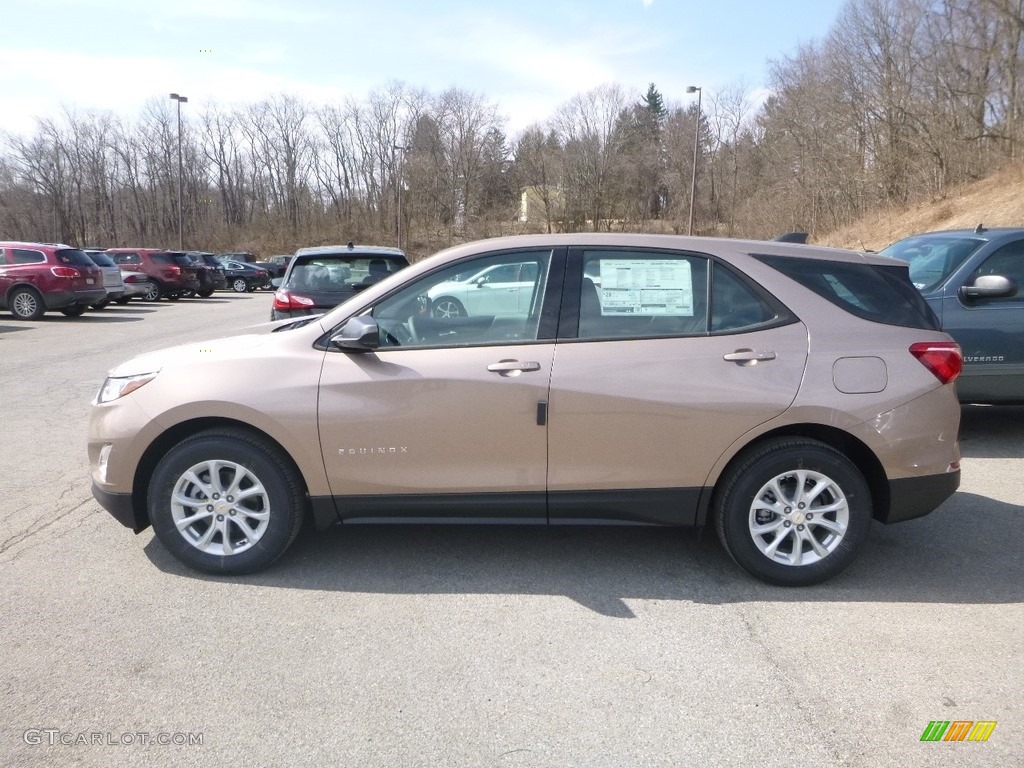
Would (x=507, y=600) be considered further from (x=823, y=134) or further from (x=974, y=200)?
(x=823, y=134)

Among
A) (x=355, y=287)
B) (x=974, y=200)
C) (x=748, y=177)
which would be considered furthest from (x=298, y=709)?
(x=748, y=177)

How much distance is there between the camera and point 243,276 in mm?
37375

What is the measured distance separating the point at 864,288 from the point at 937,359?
0.50 meters

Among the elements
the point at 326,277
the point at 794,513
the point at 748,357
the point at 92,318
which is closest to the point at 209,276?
the point at 92,318

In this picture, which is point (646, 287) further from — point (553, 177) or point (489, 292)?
point (553, 177)

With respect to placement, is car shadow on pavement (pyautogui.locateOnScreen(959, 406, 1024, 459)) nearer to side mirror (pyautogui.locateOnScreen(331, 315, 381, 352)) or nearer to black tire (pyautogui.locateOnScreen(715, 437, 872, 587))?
black tire (pyautogui.locateOnScreen(715, 437, 872, 587))

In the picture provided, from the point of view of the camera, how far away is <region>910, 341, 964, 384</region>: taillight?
13.4ft

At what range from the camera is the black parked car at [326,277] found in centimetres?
→ 913

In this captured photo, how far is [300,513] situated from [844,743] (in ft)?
8.85

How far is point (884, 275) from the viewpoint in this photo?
4.30 metres

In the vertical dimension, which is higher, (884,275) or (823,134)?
(823,134)

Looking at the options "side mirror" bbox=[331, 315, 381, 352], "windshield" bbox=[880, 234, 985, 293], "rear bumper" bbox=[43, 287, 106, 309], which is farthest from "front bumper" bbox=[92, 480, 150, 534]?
"rear bumper" bbox=[43, 287, 106, 309]

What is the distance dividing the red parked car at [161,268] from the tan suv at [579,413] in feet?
80.3

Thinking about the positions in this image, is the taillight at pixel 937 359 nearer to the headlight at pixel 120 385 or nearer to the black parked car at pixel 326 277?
the headlight at pixel 120 385
